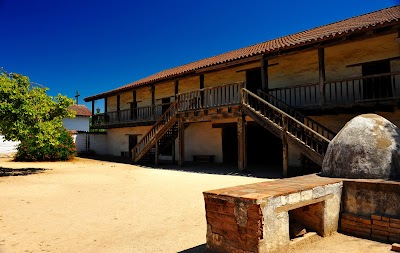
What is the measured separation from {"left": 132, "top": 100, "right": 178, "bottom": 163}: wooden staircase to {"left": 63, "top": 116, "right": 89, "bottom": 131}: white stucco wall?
958 inches

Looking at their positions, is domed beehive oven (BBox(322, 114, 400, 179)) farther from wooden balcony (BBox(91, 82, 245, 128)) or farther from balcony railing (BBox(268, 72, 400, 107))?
wooden balcony (BBox(91, 82, 245, 128))

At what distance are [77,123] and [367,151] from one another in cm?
4017

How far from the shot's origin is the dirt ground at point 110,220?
457 centimetres

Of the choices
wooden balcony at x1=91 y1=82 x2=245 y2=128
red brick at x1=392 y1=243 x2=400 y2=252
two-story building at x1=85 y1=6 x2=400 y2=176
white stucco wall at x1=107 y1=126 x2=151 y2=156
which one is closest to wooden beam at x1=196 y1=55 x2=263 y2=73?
two-story building at x1=85 y1=6 x2=400 y2=176

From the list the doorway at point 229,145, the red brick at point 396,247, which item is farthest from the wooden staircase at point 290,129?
A: the red brick at point 396,247

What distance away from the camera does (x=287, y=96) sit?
46.5 feet

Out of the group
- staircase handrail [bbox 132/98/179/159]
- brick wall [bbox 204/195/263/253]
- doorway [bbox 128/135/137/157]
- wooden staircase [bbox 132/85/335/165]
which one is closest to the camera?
brick wall [bbox 204/195/263/253]

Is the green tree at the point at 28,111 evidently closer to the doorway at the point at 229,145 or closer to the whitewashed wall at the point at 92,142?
the doorway at the point at 229,145

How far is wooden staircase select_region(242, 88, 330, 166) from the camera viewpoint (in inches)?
389

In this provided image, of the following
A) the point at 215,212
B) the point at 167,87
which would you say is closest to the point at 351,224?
the point at 215,212

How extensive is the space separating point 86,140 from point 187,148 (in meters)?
11.5

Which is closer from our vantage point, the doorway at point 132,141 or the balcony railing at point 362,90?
the balcony railing at point 362,90

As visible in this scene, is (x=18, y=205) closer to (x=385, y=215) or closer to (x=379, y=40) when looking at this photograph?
(x=385, y=215)

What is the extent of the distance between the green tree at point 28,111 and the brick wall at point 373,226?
40.6ft
